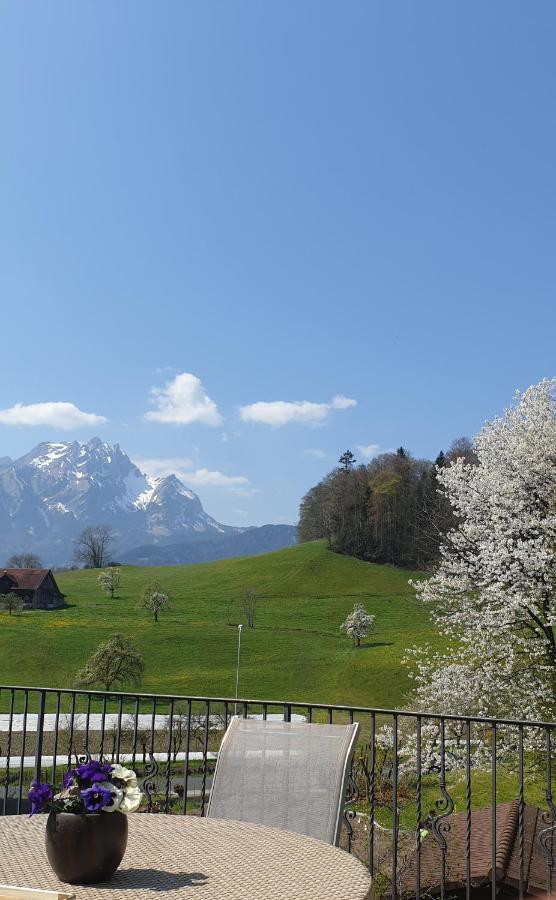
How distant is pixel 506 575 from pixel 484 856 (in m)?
5.32

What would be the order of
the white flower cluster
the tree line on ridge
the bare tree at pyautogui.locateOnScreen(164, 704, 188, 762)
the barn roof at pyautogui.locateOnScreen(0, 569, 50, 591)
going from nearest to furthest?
the white flower cluster
the bare tree at pyautogui.locateOnScreen(164, 704, 188, 762)
the barn roof at pyautogui.locateOnScreen(0, 569, 50, 591)
the tree line on ridge

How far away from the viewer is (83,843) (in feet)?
7.48

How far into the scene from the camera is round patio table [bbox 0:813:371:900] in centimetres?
222

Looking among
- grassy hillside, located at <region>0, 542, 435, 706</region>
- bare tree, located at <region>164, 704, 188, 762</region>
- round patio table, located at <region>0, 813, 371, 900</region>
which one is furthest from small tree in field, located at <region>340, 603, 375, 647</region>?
round patio table, located at <region>0, 813, 371, 900</region>

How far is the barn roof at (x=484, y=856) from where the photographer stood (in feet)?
20.1

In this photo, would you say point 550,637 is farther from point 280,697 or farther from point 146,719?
point 280,697

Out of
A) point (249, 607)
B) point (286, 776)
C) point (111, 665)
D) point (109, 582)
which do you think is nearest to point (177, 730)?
point (111, 665)

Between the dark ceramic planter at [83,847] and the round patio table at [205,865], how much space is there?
4 cm

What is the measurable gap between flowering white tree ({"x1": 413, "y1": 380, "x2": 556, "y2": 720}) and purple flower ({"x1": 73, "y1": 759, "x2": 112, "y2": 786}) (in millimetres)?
9255

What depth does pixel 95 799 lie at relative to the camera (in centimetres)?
232

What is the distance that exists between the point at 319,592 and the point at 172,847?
198 feet

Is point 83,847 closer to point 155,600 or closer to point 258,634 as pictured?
point 258,634

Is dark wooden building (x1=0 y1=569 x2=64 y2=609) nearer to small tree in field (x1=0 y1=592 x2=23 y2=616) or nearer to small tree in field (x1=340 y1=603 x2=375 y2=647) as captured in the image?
small tree in field (x1=0 y1=592 x2=23 y2=616)

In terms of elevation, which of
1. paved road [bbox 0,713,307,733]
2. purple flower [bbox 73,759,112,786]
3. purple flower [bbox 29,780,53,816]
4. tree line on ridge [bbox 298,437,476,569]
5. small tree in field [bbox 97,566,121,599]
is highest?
tree line on ridge [bbox 298,437,476,569]
